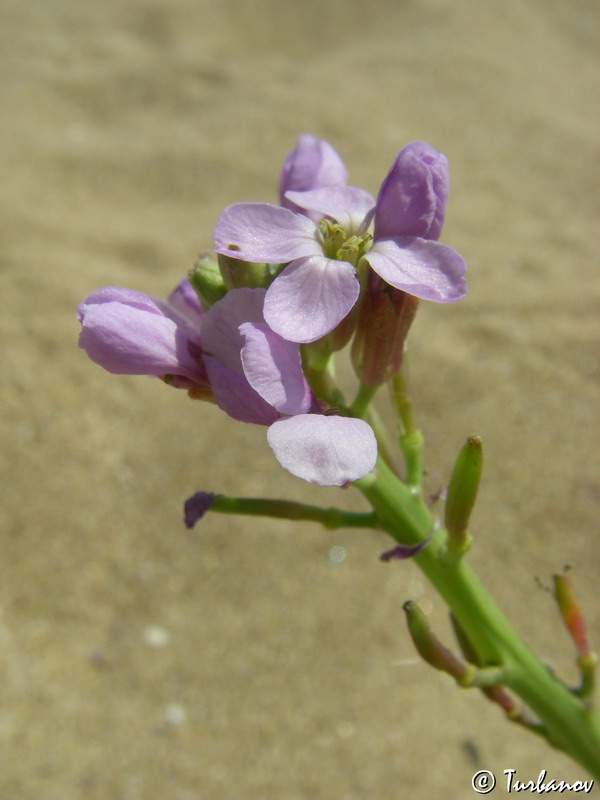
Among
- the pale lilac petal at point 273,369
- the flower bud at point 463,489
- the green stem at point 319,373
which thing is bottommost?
the flower bud at point 463,489

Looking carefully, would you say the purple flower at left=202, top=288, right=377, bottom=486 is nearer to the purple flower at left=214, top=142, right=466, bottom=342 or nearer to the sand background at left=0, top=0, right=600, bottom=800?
the purple flower at left=214, top=142, right=466, bottom=342

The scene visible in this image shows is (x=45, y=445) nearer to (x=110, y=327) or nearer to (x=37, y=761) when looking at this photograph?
(x=37, y=761)

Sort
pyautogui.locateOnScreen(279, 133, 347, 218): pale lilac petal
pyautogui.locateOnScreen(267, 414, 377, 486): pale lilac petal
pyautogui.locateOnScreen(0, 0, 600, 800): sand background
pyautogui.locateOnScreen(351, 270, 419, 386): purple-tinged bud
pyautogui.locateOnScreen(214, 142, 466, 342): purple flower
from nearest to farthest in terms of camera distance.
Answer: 1. pyautogui.locateOnScreen(267, 414, 377, 486): pale lilac petal
2. pyautogui.locateOnScreen(214, 142, 466, 342): purple flower
3. pyautogui.locateOnScreen(351, 270, 419, 386): purple-tinged bud
4. pyautogui.locateOnScreen(279, 133, 347, 218): pale lilac petal
5. pyautogui.locateOnScreen(0, 0, 600, 800): sand background

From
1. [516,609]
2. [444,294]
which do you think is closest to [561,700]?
[444,294]

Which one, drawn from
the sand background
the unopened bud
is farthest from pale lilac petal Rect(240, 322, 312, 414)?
the sand background

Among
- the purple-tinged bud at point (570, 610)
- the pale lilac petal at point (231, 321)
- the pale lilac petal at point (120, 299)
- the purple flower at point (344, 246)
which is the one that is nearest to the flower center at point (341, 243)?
the purple flower at point (344, 246)

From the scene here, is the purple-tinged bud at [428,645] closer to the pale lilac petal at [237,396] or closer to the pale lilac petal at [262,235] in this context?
the pale lilac petal at [237,396]
